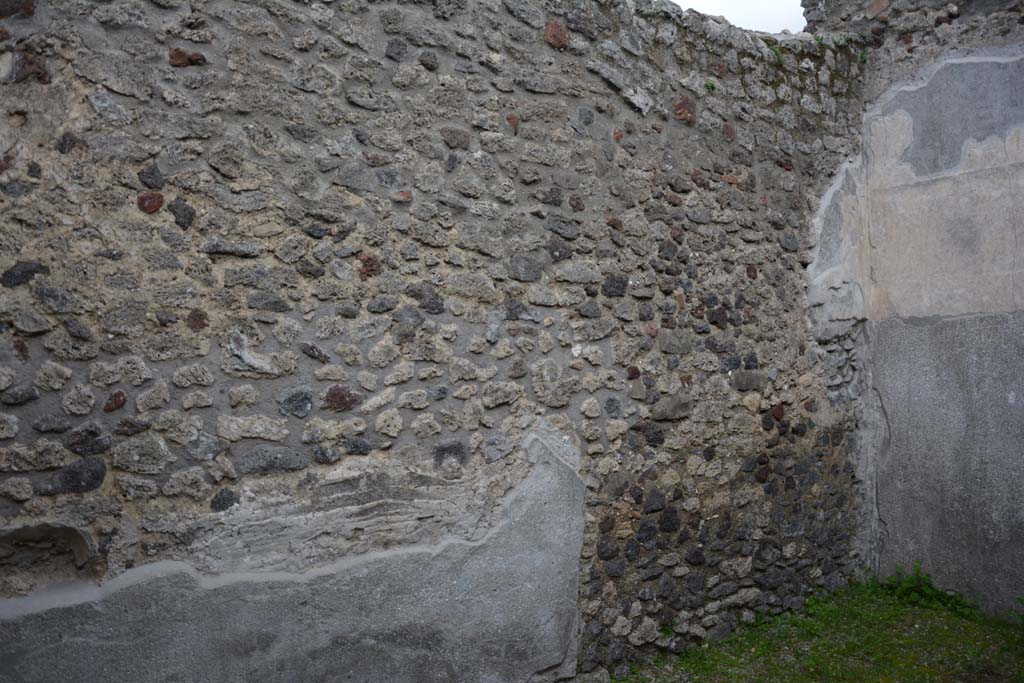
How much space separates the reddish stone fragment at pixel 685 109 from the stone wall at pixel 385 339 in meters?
0.02

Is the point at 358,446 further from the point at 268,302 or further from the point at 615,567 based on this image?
the point at 615,567

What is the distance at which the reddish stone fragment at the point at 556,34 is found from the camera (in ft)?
12.5

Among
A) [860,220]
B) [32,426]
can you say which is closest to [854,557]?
[860,220]

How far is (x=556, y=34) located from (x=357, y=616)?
248cm

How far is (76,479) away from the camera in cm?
274

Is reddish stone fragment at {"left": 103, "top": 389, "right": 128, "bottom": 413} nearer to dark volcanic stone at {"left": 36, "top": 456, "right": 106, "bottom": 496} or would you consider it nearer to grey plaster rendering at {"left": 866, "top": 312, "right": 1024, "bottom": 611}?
dark volcanic stone at {"left": 36, "top": 456, "right": 106, "bottom": 496}

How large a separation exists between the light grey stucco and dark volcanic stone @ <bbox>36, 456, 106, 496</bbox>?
11.9 inches

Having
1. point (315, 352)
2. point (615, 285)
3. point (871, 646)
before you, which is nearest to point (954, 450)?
point (871, 646)

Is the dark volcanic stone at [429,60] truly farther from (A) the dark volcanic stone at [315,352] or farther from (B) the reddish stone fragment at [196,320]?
(B) the reddish stone fragment at [196,320]

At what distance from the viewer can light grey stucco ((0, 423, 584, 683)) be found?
107 inches

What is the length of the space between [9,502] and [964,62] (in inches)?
188

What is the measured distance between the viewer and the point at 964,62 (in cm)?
471

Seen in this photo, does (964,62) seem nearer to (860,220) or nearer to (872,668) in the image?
(860,220)

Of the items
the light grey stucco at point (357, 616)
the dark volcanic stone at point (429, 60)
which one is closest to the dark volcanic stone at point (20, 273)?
the light grey stucco at point (357, 616)
